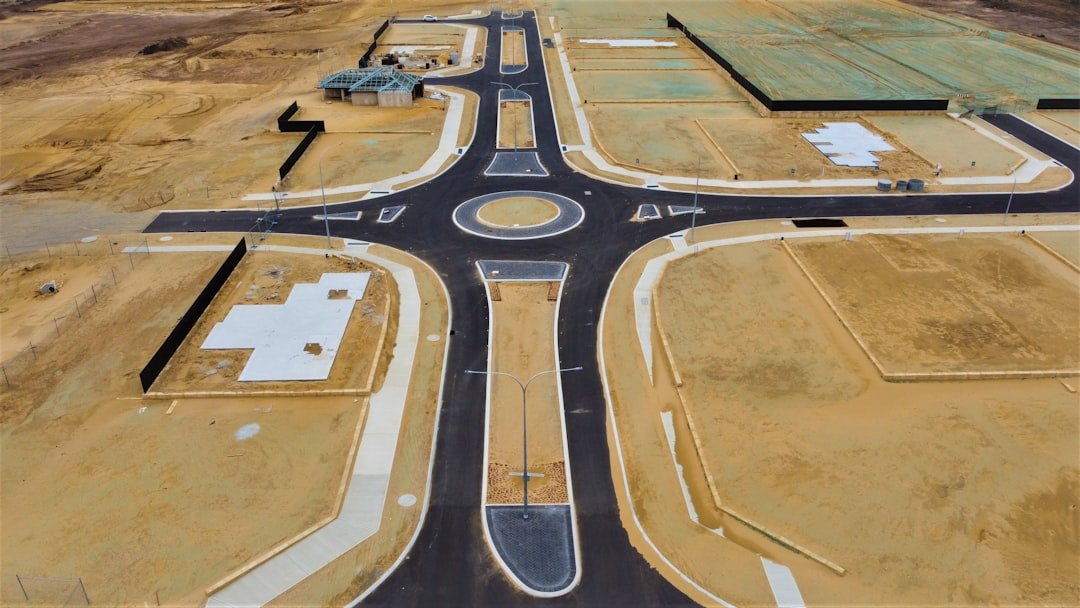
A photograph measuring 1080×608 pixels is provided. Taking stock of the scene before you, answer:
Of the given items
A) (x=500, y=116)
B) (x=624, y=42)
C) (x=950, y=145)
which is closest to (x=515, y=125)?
(x=500, y=116)

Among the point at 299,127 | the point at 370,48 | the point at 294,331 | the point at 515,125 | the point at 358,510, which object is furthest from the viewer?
the point at 370,48

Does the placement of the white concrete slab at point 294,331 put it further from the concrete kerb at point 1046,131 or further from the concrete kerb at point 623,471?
the concrete kerb at point 1046,131

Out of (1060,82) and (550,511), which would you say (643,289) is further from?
(1060,82)

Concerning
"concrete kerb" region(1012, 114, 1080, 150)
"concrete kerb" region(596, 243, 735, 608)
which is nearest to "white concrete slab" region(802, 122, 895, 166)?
"concrete kerb" region(1012, 114, 1080, 150)

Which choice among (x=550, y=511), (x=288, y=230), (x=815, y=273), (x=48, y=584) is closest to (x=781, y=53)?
(x=815, y=273)

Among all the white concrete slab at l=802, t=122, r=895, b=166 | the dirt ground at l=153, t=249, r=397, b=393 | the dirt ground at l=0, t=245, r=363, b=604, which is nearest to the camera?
the dirt ground at l=0, t=245, r=363, b=604

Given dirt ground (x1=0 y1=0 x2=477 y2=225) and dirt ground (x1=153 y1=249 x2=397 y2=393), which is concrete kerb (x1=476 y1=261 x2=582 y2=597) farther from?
dirt ground (x1=0 y1=0 x2=477 y2=225)

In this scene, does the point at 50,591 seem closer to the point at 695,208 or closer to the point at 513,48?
the point at 695,208
